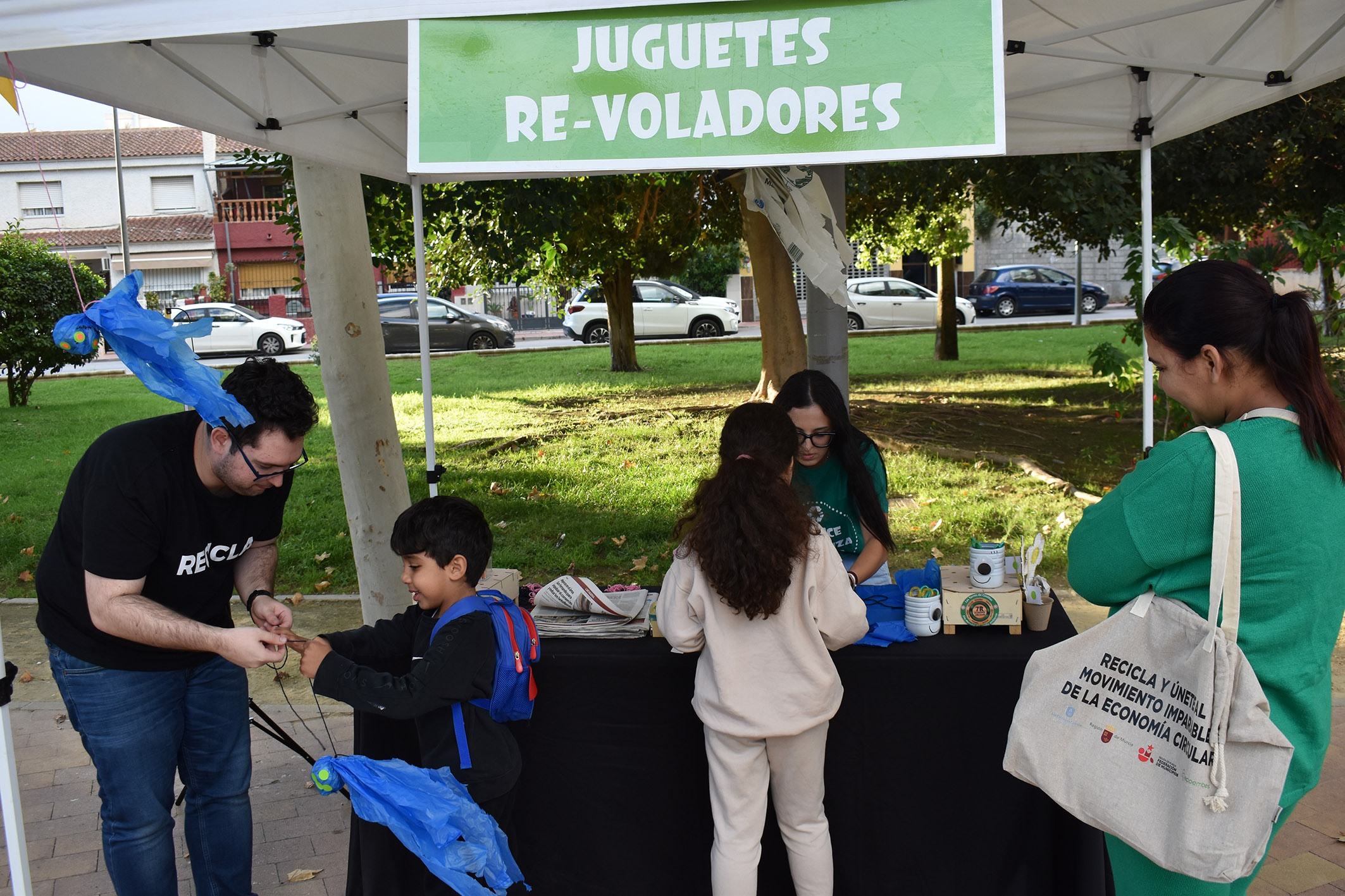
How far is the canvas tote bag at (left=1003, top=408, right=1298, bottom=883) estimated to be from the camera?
167cm

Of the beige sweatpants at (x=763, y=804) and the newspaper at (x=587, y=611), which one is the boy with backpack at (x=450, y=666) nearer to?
the newspaper at (x=587, y=611)

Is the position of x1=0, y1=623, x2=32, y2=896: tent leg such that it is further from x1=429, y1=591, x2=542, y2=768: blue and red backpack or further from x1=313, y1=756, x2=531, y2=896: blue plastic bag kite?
x1=429, y1=591, x2=542, y2=768: blue and red backpack

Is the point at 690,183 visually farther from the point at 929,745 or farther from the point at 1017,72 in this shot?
the point at 929,745

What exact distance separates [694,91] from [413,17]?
26.0 inches

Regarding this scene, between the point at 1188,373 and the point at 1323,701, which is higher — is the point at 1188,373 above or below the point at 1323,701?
above

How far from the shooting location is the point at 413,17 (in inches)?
88.2

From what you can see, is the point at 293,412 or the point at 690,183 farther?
the point at 690,183

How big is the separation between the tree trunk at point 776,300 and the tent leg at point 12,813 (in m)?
8.66

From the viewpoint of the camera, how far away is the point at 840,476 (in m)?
3.39

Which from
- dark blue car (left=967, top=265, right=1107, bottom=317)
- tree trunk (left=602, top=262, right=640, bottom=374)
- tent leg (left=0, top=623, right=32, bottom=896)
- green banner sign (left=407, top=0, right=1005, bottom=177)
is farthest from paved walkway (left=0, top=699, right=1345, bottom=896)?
dark blue car (left=967, top=265, right=1107, bottom=317)

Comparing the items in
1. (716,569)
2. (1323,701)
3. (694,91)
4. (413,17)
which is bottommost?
(1323,701)

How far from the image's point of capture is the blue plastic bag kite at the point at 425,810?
224cm

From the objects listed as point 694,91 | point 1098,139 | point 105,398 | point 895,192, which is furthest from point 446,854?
point 105,398

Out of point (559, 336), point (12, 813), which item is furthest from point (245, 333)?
point (12, 813)
